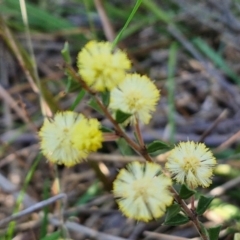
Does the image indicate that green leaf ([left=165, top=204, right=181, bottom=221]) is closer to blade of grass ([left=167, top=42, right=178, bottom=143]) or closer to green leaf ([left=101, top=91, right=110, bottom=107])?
green leaf ([left=101, top=91, right=110, bottom=107])

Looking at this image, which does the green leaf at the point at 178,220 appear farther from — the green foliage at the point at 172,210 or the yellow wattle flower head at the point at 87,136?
the yellow wattle flower head at the point at 87,136

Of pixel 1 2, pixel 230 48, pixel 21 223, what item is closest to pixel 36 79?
pixel 21 223

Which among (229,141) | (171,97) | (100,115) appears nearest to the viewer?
(229,141)

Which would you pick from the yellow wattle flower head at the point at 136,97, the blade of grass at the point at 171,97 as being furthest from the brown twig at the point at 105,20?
the yellow wattle flower head at the point at 136,97

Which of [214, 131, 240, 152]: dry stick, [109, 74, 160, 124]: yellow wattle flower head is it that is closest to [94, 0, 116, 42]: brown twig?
[214, 131, 240, 152]: dry stick

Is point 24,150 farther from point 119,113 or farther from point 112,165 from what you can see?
point 119,113

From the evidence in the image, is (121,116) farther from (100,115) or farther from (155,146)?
(100,115)

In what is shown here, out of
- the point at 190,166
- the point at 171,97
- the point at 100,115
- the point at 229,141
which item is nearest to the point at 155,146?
the point at 190,166
